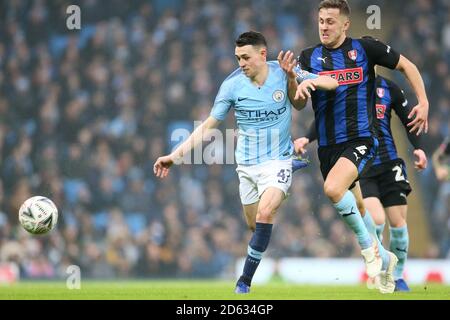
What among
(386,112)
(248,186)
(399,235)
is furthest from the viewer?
(386,112)

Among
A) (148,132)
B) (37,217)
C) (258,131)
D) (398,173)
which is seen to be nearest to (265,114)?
(258,131)

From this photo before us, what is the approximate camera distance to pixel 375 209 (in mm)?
8984

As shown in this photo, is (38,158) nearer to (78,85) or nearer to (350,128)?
(78,85)

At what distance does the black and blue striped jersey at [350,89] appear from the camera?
7.80m

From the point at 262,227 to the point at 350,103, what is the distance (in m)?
1.33

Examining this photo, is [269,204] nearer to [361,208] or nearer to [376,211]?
[361,208]

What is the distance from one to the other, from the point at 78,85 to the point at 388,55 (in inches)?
404

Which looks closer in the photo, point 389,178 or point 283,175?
point 283,175

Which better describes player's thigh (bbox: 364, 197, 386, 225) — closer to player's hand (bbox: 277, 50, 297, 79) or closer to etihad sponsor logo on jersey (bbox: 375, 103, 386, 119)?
etihad sponsor logo on jersey (bbox: 375, 103, 386, 119)

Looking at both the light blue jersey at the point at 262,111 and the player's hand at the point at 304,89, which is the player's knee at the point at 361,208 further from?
the player's hand at the point at 304,89
